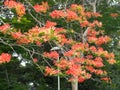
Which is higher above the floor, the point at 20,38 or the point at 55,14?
the point at 55,14

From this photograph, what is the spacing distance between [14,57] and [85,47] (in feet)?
A: 20.5

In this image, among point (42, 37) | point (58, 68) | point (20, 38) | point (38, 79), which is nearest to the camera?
point (42, 37)

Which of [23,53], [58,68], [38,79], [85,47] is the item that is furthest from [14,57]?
[58,68]

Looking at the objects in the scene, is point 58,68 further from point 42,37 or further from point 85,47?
point 85,47

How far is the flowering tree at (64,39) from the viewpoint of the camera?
9133 mm

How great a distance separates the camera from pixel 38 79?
69.9ft

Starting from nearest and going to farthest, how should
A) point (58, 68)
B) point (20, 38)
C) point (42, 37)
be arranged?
1. point (42, 37)
2. point (20, 38)
3. point (58, 68)

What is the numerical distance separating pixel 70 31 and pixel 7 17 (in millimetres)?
2598

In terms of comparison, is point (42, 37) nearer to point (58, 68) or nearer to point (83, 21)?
point (58, 68)

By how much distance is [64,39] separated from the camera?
13.1m

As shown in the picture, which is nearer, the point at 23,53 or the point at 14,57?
the point at 23,53

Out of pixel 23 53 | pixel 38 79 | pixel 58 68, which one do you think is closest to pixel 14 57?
pixel 23 53

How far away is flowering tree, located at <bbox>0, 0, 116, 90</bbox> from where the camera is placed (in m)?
9.13

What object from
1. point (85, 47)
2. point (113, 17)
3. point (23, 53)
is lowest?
point (85, 47)
